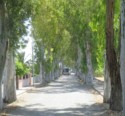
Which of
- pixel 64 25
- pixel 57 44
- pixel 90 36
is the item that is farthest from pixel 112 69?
pixel 57 44

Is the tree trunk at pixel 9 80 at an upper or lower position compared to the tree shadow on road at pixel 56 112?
upper

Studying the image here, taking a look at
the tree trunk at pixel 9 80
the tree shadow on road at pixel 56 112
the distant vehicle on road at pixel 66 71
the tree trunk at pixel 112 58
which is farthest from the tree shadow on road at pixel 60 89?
the distant vehicle on road at pixel 66 71

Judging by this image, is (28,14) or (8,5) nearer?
(8,5)

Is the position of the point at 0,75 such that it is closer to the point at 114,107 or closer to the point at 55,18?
the point at 114,107

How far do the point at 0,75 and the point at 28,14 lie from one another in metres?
3.86

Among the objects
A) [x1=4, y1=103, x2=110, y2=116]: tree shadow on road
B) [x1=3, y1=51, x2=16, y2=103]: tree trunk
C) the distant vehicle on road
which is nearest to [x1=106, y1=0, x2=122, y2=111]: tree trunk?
[x1=4, y1=103, x2=110, y2=116]: tree shadow on road

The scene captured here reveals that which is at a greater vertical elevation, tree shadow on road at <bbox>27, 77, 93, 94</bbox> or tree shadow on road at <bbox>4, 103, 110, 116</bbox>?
tree shadow on road at <bbox>27, 77, 93, 94</bbox>

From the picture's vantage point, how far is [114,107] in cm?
2070

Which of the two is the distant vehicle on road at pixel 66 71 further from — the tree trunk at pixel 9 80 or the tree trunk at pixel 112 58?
the tree trunk at pixel 112 58

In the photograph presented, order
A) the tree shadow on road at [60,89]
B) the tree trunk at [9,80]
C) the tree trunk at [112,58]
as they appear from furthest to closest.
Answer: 1. the tree shadow on road at [60,89]
2. the tree trunk at [9,80]
3. the tree trunk at [112,58]

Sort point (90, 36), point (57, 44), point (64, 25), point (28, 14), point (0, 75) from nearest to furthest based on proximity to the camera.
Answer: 1. point (0, 75)
2. point (28, 14)
3. point (90, 36)
4. point (64, 25)
5. point (57, 44)

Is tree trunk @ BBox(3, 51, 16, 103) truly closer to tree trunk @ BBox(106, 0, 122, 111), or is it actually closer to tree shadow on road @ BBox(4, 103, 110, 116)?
tree shadow on road @ BBox(4, 103, 110, 116)

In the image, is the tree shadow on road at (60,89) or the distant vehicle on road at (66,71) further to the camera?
the distant vehicle on road at (66,71)

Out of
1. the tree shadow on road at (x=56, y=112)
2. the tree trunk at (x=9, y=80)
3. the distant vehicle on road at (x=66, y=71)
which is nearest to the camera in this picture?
the tree shadow on road at (x=56, y=112)
